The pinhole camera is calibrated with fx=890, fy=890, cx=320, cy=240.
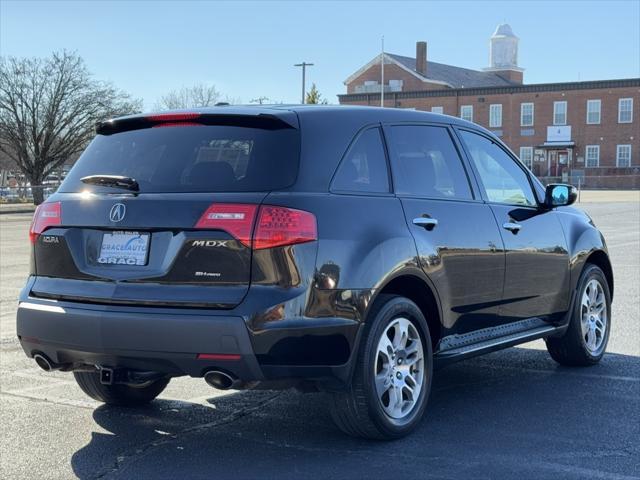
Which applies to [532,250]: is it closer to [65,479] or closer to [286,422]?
[286,422]

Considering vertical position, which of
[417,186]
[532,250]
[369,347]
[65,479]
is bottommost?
[65,479]

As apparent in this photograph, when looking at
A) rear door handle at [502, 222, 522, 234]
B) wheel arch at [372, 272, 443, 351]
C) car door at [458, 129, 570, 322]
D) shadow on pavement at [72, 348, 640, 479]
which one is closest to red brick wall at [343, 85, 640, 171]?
car door at [458, 129, 570, 322]

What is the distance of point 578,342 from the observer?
6750 mm

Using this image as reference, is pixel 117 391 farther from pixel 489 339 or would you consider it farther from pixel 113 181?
pixel 489 339

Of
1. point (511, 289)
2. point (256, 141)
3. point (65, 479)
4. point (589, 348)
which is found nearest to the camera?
point (65, 479)

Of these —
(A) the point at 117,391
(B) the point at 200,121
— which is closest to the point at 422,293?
(B) the point at 200,121

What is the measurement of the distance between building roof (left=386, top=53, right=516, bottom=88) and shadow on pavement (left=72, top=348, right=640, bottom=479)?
7274 centimetres

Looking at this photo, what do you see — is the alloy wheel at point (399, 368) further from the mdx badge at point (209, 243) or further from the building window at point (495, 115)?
the building window at point (495, 115)

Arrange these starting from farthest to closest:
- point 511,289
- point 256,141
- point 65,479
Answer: point 511,289, point 256,141, point 65,479

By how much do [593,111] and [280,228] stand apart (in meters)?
65.9

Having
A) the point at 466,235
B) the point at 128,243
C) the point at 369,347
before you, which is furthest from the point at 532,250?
the point at 128,243

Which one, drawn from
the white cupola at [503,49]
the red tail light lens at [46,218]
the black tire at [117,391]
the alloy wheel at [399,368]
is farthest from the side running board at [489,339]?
the white cupola at [503,49]

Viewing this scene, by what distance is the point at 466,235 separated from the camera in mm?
5406

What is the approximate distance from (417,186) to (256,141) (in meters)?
1.13
